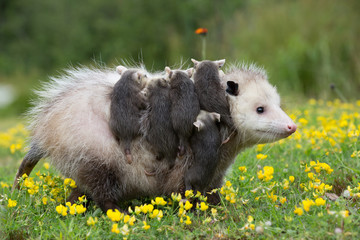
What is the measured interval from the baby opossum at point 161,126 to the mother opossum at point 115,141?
7 centimetres

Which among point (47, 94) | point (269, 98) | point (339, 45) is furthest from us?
point (339, 45)

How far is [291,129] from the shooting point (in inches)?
131

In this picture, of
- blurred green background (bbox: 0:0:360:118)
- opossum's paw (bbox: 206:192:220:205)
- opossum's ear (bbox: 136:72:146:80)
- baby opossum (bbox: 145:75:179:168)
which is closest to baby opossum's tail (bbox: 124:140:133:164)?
baby opossum (bbox: 145:75:179:168)

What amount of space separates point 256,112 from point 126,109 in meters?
0.95

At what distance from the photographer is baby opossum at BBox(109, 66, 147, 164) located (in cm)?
330

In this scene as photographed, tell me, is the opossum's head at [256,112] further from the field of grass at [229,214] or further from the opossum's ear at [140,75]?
the opossum's ear at [140,75]

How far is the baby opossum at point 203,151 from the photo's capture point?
329cm

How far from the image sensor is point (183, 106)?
329cm

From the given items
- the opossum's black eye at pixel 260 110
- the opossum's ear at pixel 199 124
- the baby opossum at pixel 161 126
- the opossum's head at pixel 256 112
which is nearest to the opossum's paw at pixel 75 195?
the baby opossum at pixel 161 126

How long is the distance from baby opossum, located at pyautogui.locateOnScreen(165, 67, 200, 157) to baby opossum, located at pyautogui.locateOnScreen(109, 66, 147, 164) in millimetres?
249

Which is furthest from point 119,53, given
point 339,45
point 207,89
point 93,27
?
point 207,89

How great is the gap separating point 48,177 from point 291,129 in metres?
1.85

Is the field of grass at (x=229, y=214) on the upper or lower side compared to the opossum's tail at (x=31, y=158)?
lower

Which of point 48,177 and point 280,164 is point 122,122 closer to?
point 48,177
